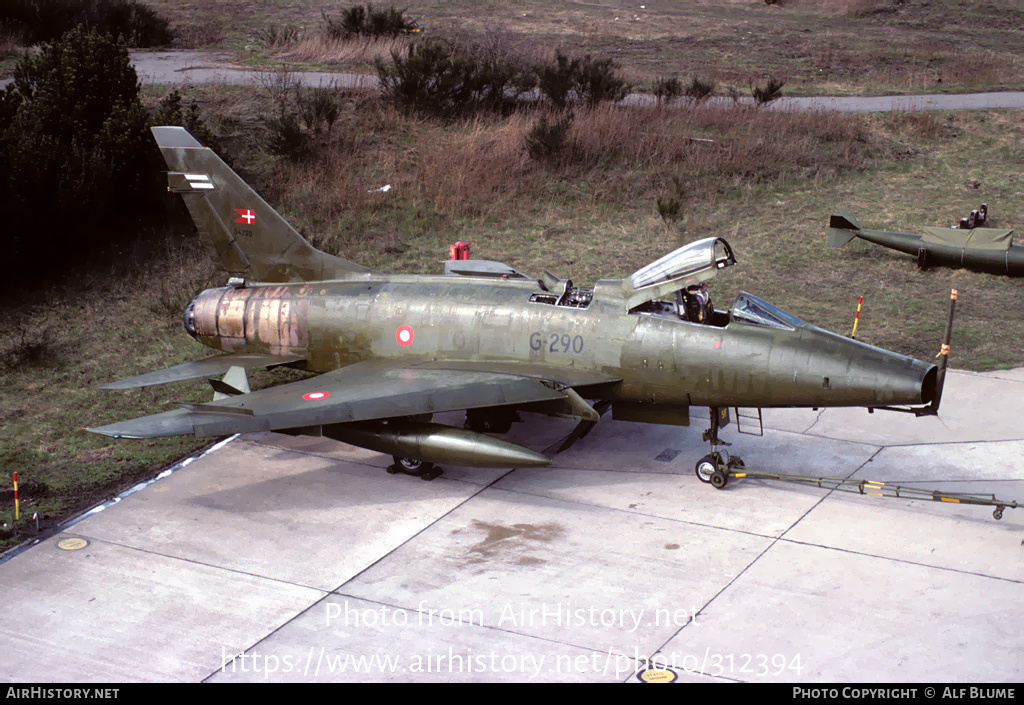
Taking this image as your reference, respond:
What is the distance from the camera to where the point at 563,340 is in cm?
1181

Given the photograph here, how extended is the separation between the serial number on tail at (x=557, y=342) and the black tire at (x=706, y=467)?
2.02 meters

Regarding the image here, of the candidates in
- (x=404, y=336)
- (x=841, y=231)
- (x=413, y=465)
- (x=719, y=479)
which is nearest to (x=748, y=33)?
(x=841, y=231)

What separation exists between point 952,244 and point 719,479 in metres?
11.2

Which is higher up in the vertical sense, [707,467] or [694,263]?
[694,263]

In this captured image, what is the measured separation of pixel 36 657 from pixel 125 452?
4759 mm

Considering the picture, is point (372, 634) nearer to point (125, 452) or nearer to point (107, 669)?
point (107, 669)

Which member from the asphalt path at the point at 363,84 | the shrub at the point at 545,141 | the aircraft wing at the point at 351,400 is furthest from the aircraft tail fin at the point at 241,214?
the asphalt path at the point at 363,84

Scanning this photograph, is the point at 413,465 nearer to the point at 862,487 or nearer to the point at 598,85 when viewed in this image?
the point at 862,487

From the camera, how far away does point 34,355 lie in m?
15.6

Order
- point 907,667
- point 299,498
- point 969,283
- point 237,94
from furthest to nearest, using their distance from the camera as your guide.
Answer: point 237,94 → point 969,283 → point 299,498 → point 907,667

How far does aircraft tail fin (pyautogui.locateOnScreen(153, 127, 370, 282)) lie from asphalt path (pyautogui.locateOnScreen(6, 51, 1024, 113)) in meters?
13.9

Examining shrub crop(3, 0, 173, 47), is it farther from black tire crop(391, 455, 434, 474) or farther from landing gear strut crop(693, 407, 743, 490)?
landing gear strut crop(693, 407, 743, 490)

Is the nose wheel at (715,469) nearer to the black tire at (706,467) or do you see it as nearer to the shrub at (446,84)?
the black tire at (706,467)

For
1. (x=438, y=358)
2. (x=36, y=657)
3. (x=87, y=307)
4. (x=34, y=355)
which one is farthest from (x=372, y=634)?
(x=87, y=307)
